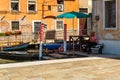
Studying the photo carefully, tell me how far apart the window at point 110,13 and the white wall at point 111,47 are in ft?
2.62

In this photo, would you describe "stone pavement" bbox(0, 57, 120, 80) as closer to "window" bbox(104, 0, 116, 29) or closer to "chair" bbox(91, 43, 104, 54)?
"chair" bbox(91, 43, 104, 54)

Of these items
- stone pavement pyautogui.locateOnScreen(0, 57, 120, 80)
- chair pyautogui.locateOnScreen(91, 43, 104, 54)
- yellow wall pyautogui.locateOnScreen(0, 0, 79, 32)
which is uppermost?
yellow wall pyautogui.locateOnScreen(0, 0, 79, 32)

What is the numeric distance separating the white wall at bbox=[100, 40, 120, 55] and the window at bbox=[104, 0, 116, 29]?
0.80 metres

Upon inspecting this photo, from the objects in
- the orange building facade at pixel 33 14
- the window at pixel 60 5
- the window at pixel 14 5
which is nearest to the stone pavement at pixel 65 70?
the orange building facade at pixel 33 14

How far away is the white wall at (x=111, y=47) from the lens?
16772 millimetres

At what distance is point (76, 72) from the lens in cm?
1120

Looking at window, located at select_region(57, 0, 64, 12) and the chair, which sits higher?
window, located at select_region(57, 0, 64, 12)

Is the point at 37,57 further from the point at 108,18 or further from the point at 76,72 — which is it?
the point at 76,72

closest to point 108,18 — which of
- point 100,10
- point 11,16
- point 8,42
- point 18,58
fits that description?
point 100,10

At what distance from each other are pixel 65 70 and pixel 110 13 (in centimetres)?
691

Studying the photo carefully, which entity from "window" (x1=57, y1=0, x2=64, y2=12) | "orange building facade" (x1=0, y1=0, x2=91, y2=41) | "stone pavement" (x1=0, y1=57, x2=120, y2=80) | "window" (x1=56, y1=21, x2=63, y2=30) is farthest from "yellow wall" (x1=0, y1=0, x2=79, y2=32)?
"stone pavement" (x1=0, y1=57, x2=120, y2=80)

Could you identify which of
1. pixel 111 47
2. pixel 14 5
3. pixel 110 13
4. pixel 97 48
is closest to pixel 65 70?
pixel 111 47

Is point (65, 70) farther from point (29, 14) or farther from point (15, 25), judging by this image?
point (29, 14)

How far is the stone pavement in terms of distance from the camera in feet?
34.0
